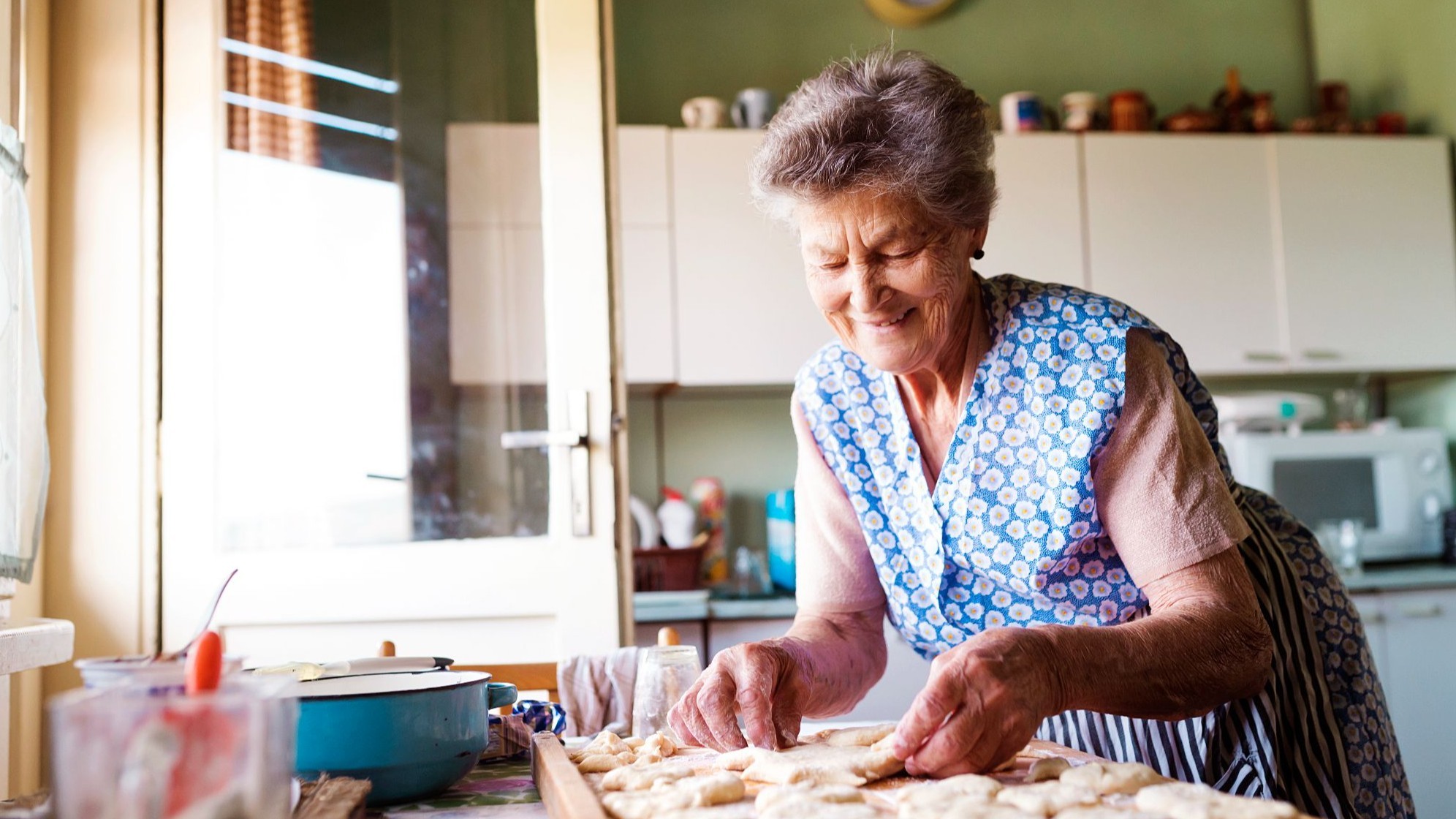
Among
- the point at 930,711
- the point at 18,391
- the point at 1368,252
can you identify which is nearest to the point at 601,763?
the point at 930,711

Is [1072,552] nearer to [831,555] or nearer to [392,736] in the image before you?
[831,555]

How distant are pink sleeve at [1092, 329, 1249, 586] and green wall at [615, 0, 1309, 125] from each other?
2435 mm

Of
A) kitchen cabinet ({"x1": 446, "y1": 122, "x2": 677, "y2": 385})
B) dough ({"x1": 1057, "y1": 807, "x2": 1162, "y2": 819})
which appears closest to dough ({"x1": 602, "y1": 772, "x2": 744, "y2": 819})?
dough ({"x1": 1057, "y1": 807, "x2": 1162, "y2": 819})

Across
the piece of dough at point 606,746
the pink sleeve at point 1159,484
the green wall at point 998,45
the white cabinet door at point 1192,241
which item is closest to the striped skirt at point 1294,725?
the pink sleeve at point 1159,484

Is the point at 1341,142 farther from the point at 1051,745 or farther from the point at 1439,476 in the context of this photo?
the point at 1051,745

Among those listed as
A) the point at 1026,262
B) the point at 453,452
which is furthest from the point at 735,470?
the point at 453,452

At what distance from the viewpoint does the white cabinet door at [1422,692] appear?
109 inches

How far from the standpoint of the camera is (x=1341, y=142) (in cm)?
325

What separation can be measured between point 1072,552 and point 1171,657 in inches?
8.4

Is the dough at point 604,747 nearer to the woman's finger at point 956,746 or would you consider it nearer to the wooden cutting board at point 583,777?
the wooden cutting board at point 583,777

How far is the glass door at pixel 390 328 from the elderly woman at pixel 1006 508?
0.99m

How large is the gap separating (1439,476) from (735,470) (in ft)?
6.21

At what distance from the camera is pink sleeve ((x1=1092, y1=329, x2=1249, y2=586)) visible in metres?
1.05

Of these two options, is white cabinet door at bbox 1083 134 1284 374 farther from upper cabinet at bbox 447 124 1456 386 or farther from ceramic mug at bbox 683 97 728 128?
ceramic mug at bbox 683 97 728 128
